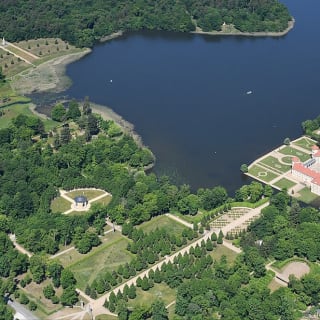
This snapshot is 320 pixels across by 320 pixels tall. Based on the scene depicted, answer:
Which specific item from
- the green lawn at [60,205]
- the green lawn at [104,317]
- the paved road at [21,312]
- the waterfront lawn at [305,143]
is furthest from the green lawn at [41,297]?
the waterfront lawn at [305,143]

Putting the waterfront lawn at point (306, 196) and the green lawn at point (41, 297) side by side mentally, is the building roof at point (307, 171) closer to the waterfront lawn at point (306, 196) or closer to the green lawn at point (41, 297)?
the waterfront lawn at point (306, 196)

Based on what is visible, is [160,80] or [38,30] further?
[38,30]

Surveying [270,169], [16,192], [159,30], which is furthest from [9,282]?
[159,30]

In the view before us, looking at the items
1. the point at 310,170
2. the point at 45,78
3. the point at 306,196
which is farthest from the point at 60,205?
the point at 45,78

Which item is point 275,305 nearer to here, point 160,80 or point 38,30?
point 160,80

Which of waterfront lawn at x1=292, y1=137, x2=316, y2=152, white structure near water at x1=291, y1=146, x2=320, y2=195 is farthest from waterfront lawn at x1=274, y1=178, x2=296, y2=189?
waterfront lawn at x1=292, y1=137, x2=316, y2=152
